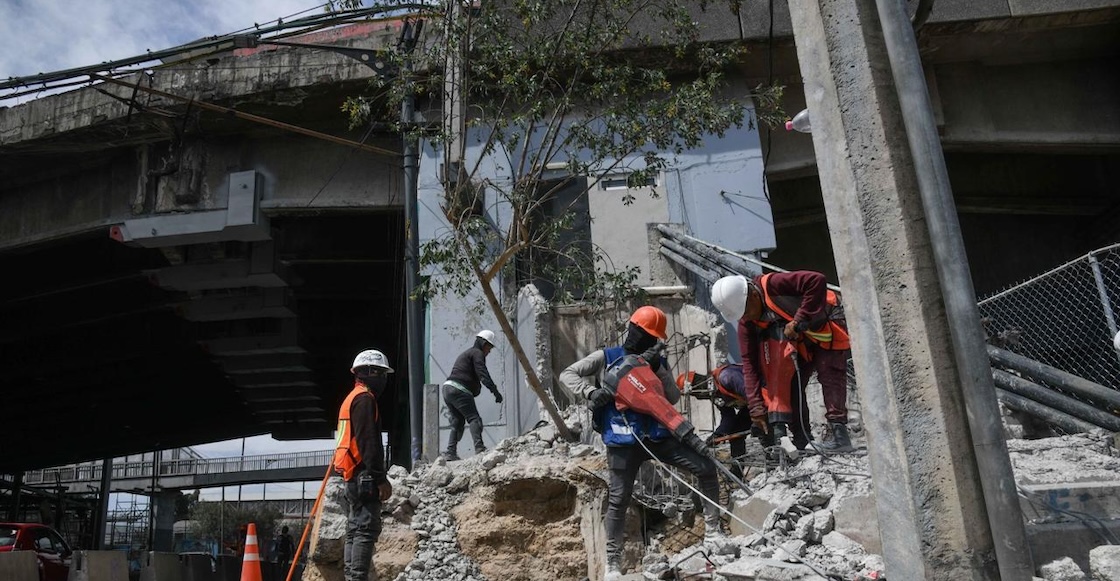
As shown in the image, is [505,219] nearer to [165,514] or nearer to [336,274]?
[336,274]

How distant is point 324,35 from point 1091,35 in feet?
39.2

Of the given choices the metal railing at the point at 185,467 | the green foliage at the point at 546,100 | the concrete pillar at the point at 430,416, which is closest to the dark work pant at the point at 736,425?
the green foliage at the point at 546,100

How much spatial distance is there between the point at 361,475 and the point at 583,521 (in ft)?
6.27

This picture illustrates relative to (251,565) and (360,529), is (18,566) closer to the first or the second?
(251,565)

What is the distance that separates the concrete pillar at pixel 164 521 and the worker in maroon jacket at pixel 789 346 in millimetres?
27479

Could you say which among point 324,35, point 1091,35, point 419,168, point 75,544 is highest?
point 324,35

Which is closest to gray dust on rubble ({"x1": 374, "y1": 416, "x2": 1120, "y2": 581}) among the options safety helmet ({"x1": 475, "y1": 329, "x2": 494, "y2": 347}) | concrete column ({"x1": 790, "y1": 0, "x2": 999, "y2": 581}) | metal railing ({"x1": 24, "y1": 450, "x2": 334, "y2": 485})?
concrete column ({"x1": 790, "y1": 0, "x2": 999, "y2": 581})

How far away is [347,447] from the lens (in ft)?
19.1

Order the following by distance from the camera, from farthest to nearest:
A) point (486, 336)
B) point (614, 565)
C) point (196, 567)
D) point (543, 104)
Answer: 1. point (196, 567)
2. point (486, 336)
3. point (543, 104)
4. point (614, 565)

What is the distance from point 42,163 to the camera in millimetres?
14742

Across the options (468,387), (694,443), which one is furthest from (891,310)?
(468,387)

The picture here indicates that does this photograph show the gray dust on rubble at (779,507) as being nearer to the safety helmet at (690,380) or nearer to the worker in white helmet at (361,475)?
the worker in white helmet at (361,475)

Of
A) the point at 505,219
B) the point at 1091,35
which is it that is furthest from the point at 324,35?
the point at 1091,35

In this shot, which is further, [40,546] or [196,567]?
[196,567]
